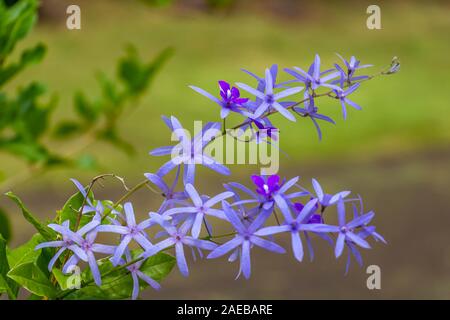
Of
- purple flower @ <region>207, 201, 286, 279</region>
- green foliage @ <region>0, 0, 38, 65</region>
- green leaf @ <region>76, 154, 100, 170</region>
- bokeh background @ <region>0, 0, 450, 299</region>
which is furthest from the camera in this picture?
bokeh background @ <region>0, 0, 450, 299</region>

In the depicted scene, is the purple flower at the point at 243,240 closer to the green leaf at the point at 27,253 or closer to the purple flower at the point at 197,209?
the purple flower at the point at 197,209

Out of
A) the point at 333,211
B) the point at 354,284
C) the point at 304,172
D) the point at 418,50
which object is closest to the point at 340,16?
the point at 418,50

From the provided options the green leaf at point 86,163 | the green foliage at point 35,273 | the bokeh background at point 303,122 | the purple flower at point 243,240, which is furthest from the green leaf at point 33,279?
the bokeh background at point 303,122

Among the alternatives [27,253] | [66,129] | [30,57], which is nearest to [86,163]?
[66,129]

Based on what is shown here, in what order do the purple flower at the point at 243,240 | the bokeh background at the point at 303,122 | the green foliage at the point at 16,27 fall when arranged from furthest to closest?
1. the bokeh background at the point at 303,122
2. the green foliage at the point at 16,27
3. the purple flower at the point at 243,240

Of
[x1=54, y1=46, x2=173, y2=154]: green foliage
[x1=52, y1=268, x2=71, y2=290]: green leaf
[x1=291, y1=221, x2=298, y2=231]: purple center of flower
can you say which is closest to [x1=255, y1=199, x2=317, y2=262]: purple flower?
[x1=291, y1=221, x2=298, y2=231]: purple center of flower

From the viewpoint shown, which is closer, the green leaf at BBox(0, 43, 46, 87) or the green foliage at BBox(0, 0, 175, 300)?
the green foliage at BBox(0, 0, 175, 300)

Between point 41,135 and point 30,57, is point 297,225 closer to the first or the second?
point 30,57

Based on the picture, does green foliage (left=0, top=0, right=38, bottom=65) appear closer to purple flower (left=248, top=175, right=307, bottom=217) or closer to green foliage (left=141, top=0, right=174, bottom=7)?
green foliage (left=141, top=0, right=174, bottom=7)

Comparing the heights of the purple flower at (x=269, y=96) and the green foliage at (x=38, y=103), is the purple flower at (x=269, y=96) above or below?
below
